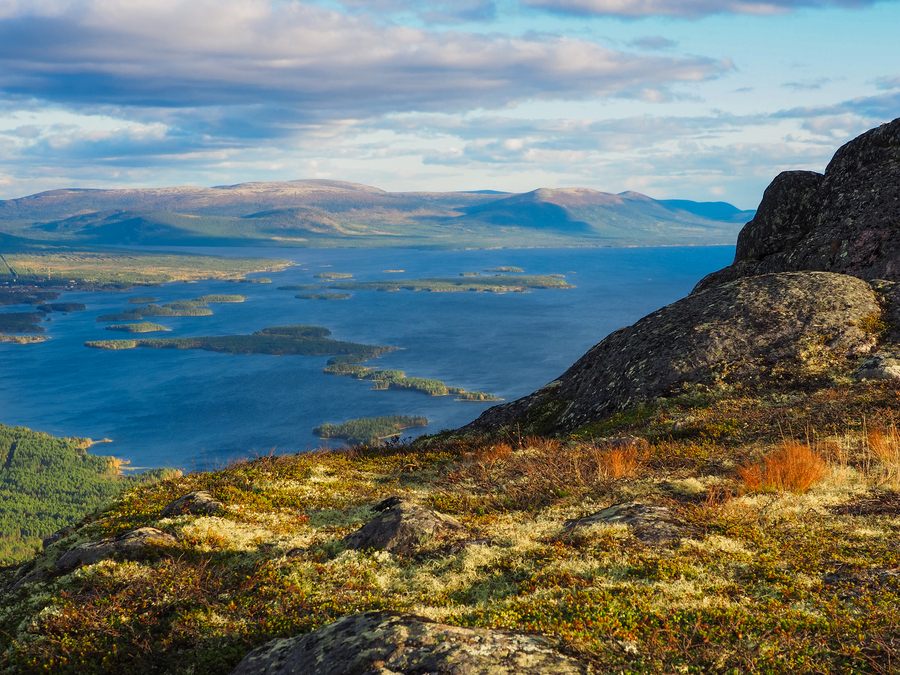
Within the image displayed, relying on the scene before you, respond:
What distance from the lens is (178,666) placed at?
7.99 m

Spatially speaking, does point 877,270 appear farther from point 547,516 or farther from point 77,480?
point 77,480

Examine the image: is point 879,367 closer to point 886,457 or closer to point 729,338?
point 729,338

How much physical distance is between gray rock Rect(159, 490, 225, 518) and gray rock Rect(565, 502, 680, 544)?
Result: 707 centimetres

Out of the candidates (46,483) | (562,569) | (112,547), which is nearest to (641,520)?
(562,569)

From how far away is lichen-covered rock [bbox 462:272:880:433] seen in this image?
731 inches

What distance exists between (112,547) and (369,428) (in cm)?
18082

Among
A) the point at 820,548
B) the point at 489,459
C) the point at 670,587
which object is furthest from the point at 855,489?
the point at 489,459

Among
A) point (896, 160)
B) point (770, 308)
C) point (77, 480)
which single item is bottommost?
point (77, 480)

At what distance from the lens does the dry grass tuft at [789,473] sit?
1106 centimetres

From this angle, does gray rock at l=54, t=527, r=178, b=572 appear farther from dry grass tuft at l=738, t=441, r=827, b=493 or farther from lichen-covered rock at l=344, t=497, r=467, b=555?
dry grass tuft at l=738, t=441, r=827, b=493

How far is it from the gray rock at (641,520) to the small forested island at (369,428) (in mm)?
172113

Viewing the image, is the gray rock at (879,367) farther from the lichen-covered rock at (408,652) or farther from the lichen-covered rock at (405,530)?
the lichen-covered rock at (408,652)

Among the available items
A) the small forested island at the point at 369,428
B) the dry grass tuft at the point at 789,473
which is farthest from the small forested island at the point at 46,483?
the dry grass tuft at the point at 789,473

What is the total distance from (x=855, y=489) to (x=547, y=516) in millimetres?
5532
